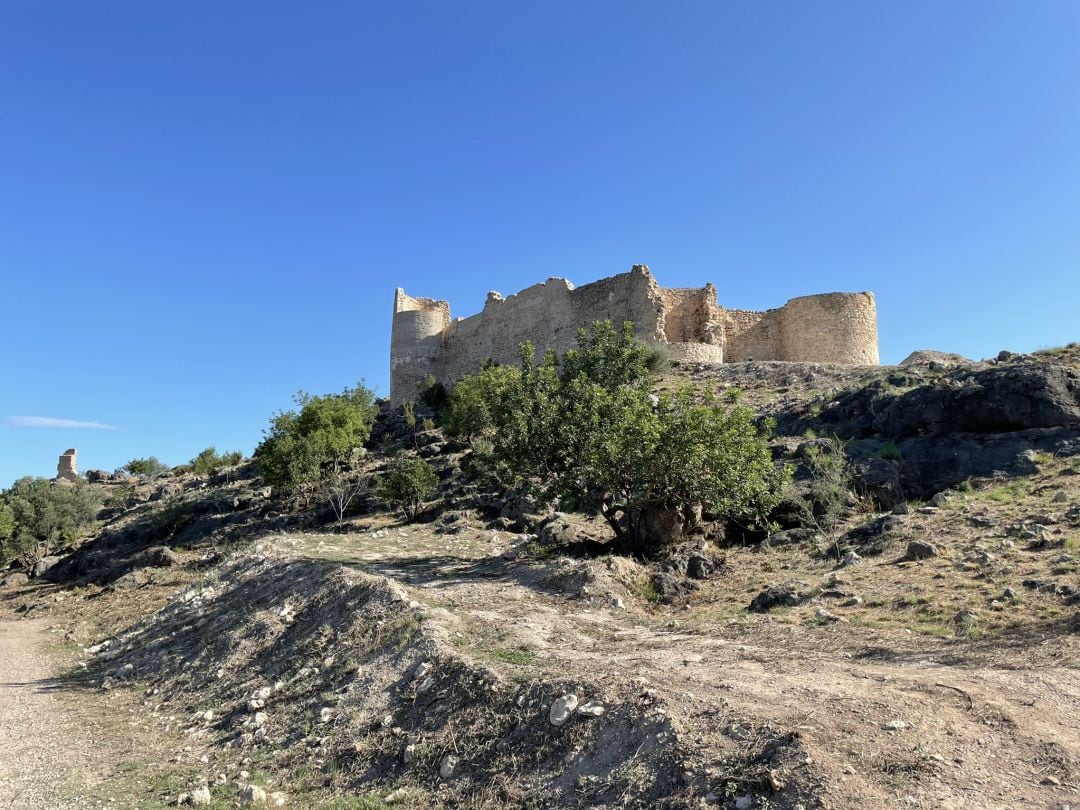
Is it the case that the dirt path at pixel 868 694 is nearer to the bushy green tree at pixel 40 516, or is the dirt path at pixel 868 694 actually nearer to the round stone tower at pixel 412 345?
the bushy green tree at pixel 40 516

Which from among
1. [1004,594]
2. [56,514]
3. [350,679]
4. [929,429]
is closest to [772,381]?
[929,429]

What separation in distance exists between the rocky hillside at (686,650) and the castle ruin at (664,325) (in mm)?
16004

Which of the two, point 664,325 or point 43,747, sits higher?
point 664,325

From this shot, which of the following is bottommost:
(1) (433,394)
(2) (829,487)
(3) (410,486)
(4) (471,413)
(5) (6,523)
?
(5) (6,523)

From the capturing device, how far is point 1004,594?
8.52 metres

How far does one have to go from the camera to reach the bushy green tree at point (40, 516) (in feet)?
108

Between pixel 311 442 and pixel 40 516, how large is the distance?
16353 mm

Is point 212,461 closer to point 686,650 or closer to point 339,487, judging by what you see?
point 339,487

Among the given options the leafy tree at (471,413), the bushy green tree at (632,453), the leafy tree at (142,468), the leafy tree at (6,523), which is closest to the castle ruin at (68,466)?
the leafy tree at (142,468)

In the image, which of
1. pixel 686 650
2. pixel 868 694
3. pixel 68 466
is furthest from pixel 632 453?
pixel 68 466

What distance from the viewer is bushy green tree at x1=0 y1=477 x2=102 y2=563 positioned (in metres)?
33.1

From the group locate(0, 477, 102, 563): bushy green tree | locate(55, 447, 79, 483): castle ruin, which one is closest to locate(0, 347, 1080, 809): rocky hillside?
locate(0, 477, 102, 563): bushy green tree

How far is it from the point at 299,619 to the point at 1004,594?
32.4 feet

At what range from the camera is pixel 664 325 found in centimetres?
3747
